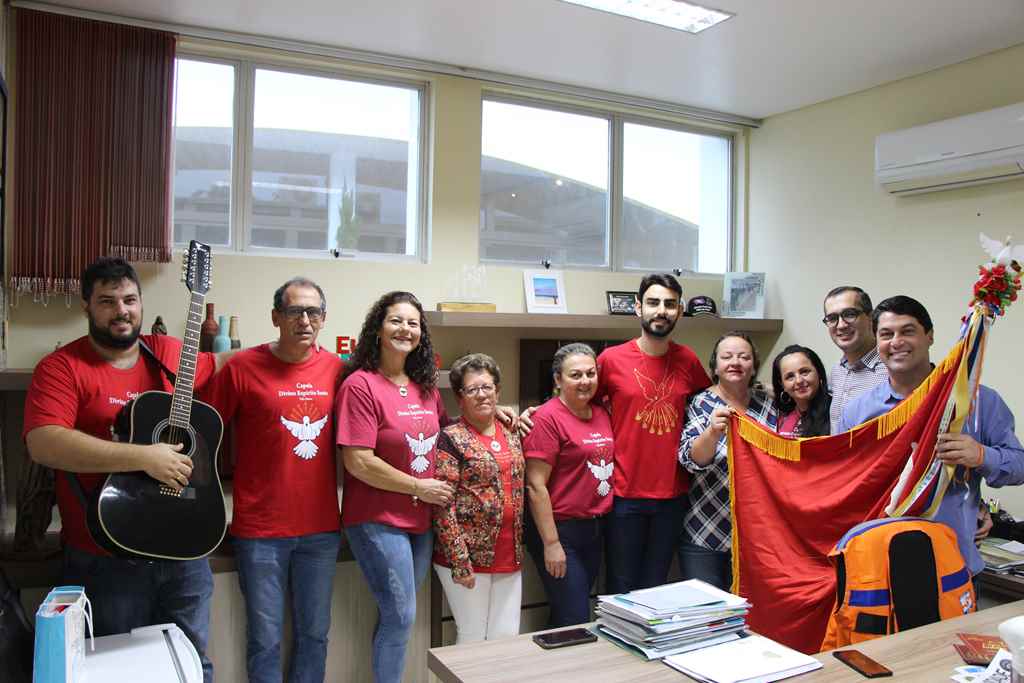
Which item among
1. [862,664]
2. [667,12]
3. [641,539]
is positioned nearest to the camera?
[862,664]

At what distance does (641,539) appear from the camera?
10.3ft

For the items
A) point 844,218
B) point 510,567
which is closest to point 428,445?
point 510,567

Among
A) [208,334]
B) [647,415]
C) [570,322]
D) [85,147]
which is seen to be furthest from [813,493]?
[85,147]

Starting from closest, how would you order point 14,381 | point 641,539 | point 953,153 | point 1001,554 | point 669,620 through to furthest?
point 669,620 → point 641,539 → point 14,381 → point 1001,554 → point 953,153

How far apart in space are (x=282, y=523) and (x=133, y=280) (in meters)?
0.92

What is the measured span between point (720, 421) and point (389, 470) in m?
1.19

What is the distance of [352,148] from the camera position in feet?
15.8

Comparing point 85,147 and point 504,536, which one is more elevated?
point 85,147

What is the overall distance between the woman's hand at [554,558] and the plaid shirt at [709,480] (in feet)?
1.74

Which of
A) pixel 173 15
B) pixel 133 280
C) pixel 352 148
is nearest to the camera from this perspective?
pixel 133 280

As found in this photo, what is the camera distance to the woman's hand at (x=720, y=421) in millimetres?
2951

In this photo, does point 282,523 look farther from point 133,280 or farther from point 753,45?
point 753,45

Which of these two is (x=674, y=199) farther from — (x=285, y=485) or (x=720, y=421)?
(x=285, y=485)

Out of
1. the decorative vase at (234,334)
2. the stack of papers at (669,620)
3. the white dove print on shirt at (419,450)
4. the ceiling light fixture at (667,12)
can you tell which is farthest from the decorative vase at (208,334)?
the stack of papers at (669,620)
